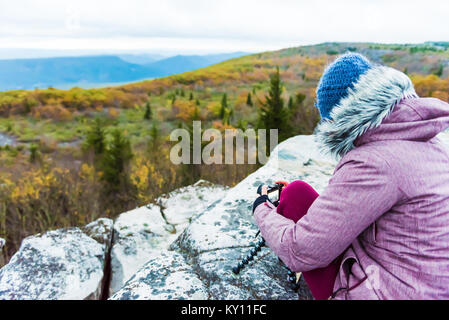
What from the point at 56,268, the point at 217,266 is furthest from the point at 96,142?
the point at 217,266

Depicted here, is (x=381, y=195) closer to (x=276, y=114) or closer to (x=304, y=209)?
(x=304, y=209)

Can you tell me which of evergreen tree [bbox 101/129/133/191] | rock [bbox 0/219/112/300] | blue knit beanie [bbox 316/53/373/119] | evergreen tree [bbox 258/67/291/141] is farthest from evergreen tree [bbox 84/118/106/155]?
blue knit beanie [bbox 316/53/373/119]

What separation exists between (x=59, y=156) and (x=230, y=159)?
20.0 m

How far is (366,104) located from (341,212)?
428 mm

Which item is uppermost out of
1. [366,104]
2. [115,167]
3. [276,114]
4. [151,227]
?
[366,104]

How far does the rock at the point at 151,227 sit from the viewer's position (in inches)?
163

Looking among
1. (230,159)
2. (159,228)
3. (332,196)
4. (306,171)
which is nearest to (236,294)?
(332,196)

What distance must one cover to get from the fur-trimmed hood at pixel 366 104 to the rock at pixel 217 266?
1012mm

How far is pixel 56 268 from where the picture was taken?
11.5 ft

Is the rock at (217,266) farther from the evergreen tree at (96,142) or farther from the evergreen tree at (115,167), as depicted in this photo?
the evergreen tree at (96,142)

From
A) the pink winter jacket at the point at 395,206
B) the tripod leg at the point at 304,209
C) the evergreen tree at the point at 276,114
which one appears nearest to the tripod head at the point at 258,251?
the tripod leg at the point at 304,209

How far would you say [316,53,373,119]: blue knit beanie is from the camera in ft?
4.38

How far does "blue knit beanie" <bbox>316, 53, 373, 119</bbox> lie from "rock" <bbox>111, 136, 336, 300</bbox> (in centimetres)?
109
